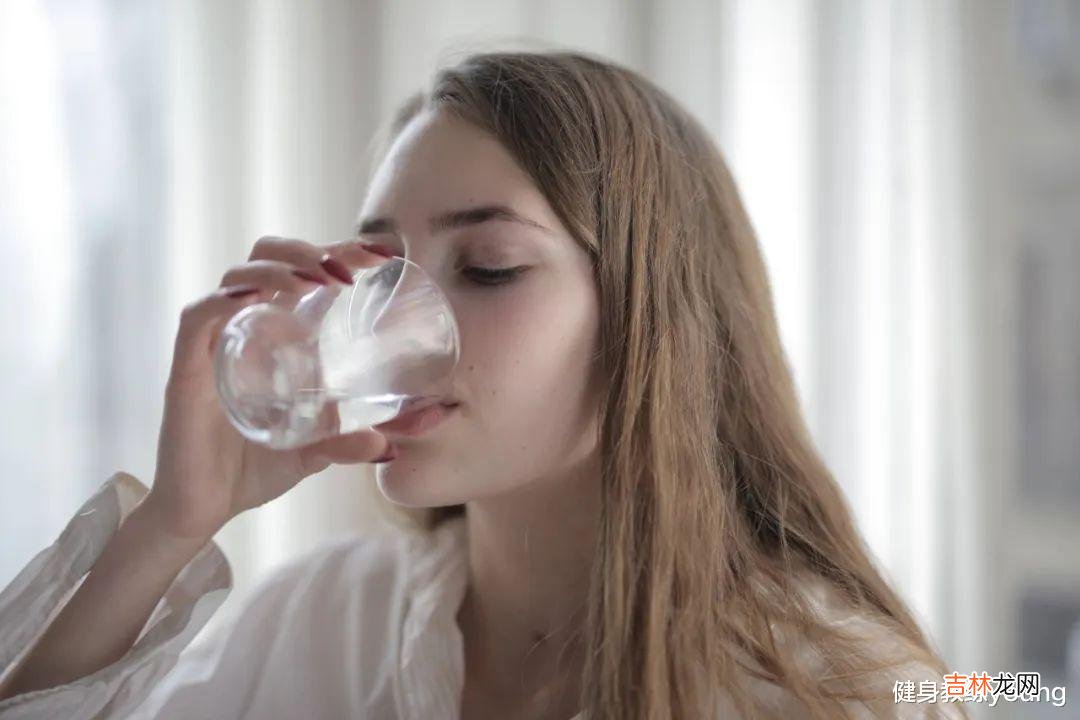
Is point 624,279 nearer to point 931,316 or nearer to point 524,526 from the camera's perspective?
point 524,526

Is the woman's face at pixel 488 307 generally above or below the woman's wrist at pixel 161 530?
above

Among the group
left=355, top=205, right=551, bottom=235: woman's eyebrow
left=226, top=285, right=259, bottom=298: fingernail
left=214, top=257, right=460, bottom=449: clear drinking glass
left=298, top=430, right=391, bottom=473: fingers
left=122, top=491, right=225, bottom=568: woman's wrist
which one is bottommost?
left=122, top=491, right=225, bottom=568: woman's wrist

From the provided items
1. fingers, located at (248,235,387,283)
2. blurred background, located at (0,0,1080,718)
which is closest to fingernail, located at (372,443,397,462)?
fingers, located at (248,235,387,283)

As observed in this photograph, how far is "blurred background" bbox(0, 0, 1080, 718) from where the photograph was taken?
1.32 m

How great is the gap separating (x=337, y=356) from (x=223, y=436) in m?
0.19

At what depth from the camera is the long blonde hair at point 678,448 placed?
807mm

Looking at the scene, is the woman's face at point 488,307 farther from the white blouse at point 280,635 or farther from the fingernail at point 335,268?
the white blouse at point 280,635

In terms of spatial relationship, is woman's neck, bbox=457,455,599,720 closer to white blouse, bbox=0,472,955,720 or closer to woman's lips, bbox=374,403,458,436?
white blouse, bbox=0,472,955,720

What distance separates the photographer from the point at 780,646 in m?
0.83

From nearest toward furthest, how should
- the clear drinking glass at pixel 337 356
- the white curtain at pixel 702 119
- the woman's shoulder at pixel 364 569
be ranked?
1. the clear drinking glass at pixel 337 356
2. the woman's shoulder at pixel 364 569
3. the white curtain at pixel 702 119

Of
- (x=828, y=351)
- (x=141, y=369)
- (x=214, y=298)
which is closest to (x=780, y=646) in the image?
(x=214, y=298)

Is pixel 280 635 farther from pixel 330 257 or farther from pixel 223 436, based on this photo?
pixel 330 257

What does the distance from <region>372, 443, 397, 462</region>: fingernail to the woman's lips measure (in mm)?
14

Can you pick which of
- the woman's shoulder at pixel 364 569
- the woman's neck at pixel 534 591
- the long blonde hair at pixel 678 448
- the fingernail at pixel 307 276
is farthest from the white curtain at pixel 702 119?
the fingernail at pixel 307 276
